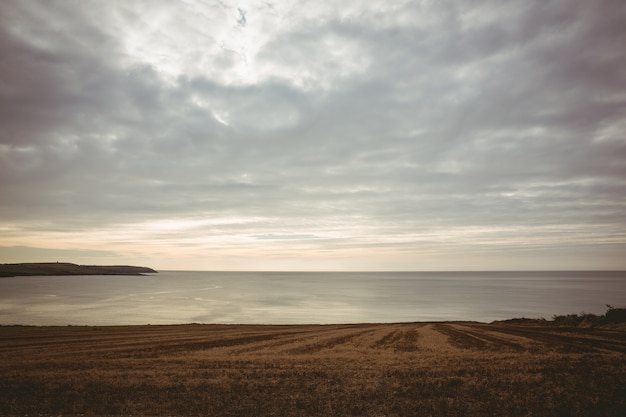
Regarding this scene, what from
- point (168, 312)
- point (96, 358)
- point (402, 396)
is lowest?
point (168, 312)

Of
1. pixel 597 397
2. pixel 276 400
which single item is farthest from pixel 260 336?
pixel 597 397

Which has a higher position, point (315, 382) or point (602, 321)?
point (602, 321)

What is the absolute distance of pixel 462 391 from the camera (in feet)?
51.0

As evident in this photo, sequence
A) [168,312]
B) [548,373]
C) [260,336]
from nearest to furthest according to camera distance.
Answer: [548,373] → [260,336] → [168,312]

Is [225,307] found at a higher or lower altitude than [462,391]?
lower

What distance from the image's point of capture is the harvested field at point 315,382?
1393 centimetres

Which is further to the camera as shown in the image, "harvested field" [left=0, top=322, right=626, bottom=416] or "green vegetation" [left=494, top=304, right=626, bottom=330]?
"green vegetation" [left=494, top=304, right=626, bottom=330]

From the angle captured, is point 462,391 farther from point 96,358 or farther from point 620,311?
point 620,311

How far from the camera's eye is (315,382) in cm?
1727

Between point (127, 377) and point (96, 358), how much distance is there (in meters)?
8.89

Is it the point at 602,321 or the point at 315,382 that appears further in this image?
the point at 602,321

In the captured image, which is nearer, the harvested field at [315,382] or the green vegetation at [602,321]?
the harvested field at [315,382]

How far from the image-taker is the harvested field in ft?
45.7

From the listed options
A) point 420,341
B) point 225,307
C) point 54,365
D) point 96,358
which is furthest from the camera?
point 225,307
